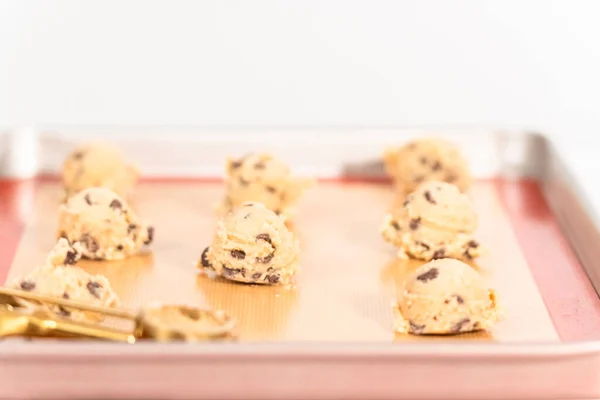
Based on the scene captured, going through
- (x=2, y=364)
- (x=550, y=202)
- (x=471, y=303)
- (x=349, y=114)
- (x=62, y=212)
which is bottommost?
(x=2, y=364)

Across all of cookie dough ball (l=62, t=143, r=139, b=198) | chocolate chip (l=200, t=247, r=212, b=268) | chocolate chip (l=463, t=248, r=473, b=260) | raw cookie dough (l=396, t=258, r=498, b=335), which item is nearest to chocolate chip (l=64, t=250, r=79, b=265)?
chocolate chip (l=200, t=247, r=212, b=268)

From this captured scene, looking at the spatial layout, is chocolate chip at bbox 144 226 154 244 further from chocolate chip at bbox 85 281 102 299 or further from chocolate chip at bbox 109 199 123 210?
chocolate chip at bbox 85 281 102 299

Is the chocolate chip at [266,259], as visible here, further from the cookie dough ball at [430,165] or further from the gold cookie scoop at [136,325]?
the cookie dough ball at [430,165]

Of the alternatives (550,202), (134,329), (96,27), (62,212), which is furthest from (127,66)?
(134,329)

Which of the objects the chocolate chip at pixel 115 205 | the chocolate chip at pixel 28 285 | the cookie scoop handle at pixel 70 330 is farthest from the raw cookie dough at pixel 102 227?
the cookie scoop handle at pixel 70 330

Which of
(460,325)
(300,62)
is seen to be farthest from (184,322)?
(300,62)

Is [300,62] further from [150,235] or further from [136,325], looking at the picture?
[136,325]

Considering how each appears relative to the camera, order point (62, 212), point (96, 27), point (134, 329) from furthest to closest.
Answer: point (96, 27) < point (62, 212) < point (134, 329)

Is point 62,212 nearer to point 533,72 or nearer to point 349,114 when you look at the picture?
point 349,114
